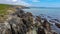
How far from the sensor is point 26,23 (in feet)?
13.1

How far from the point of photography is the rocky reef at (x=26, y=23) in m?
3.74

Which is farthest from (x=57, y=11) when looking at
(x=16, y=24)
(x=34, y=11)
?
(x=16, y=24)

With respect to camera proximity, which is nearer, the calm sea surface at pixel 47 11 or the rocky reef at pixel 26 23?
the rocky reef at pixel 26 23

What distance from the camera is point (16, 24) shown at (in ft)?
12.3

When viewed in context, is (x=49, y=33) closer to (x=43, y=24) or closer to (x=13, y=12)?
(x=43, y=24)

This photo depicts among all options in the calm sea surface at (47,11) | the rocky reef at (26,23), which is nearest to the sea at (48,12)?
the calm sea surface at (47,11)

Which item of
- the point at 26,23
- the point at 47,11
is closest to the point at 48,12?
the point at 47,11

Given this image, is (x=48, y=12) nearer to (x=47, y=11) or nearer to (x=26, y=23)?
(x=47, y=11)

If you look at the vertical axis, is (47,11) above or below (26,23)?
above

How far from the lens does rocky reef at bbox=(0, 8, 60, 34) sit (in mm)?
3742

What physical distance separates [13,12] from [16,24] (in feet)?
1.28

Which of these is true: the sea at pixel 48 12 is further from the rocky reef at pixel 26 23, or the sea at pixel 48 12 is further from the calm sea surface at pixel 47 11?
the rocky reef at pixel 26 23

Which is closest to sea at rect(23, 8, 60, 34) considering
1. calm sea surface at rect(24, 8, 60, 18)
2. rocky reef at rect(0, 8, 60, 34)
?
calm sea surface at rect(24, 8, 60, 18)

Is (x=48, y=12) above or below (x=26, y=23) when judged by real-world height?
above
